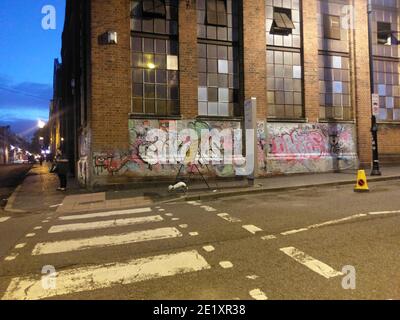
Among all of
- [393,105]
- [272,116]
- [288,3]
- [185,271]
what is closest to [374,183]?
[272,116]

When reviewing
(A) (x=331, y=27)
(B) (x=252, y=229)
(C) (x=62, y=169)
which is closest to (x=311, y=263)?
(B) (x=252, y=229)

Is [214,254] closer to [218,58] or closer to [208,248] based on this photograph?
[208,248]

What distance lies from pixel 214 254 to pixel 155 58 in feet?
38.6

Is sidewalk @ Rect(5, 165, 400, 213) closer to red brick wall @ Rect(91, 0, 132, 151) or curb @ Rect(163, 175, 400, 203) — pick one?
curb @ Rect(163, 175, 400, 203)

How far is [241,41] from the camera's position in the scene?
1673cm

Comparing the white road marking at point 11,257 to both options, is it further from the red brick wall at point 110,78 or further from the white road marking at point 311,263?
the red brick wall at point 110,78

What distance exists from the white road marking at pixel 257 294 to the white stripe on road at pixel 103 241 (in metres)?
2.84

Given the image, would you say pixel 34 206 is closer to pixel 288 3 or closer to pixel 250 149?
pixel 250 149

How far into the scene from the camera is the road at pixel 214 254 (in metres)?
4.30

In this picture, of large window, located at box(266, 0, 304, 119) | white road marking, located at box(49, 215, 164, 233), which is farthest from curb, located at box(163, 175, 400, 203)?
large window, located at box(266, 0, 304, 119)

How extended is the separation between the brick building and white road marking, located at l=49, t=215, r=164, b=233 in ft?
20.8

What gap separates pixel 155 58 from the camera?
51.9 feet
